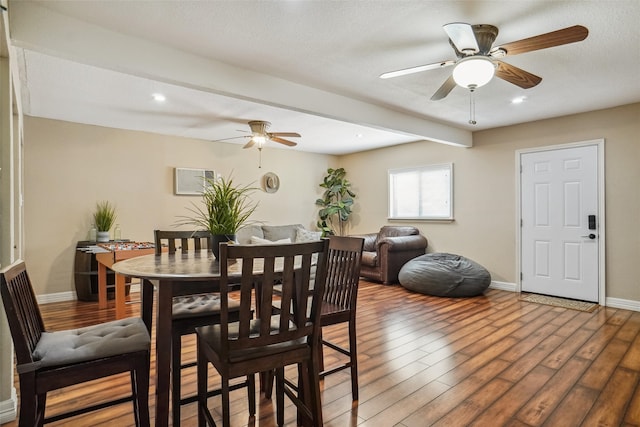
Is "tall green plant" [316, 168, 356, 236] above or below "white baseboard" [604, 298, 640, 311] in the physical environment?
above

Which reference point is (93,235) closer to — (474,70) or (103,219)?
(103,219)

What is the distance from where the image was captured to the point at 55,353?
1.42 metres

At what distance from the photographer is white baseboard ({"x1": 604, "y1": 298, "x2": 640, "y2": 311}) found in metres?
4.12

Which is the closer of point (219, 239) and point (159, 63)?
point (219, 239)

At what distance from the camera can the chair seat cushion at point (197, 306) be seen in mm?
1913

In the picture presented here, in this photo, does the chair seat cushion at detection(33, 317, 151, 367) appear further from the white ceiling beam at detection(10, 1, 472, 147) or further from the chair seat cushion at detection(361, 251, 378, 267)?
the chair seat cushion at detection(361, 251, 378, 267)

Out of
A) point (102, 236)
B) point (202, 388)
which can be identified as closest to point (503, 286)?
point (202, 388)

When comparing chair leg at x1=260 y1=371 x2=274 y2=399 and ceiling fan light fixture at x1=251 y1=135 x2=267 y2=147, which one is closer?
chair leg at x1=260 y1=371 x2=274 y2=399

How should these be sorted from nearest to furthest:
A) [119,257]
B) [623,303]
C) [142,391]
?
1. [142,391]
2. [119,257]
3. [623,303]

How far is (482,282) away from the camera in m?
4.85

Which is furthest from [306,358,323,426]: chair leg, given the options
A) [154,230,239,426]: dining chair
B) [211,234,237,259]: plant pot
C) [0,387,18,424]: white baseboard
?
[0,387,18,424]: white baseboard

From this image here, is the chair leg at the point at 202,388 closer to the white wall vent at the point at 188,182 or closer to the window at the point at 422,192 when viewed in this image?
the white wall vent at the point at 188,182

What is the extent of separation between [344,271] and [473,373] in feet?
4.09

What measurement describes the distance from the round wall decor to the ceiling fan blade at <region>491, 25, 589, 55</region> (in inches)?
189
